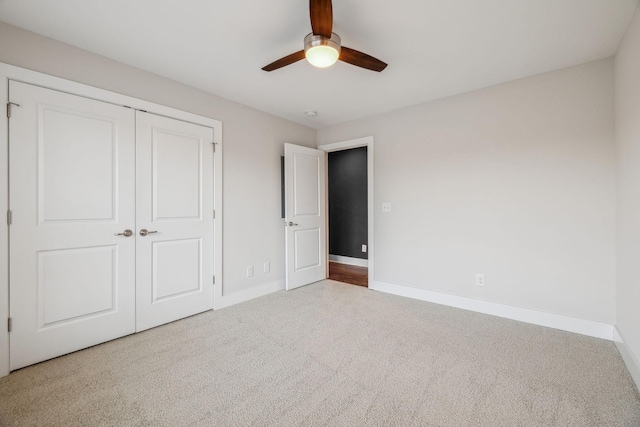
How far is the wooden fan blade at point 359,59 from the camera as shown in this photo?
1867 mm

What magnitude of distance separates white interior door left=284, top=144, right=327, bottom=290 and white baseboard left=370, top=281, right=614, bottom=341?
114 cm

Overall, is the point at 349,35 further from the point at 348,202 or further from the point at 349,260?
the point at 349,260

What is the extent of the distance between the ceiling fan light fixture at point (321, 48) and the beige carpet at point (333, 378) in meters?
2.13

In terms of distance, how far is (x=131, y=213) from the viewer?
244 cm

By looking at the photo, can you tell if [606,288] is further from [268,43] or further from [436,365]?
[268,43]

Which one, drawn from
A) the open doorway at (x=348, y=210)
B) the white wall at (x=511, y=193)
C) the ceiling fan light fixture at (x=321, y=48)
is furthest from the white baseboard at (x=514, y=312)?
the ceiling fan light fixture at (x=321, y=48)

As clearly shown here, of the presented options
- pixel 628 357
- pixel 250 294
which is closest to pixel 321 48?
pixel 250 294

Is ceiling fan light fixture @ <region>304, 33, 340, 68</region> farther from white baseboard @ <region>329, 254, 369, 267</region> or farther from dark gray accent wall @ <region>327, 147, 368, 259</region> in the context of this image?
white baseboard @ <region>329, 254, 369, 267</region>

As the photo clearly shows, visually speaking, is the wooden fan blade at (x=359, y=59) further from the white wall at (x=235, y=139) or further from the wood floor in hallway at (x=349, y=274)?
the wood floor in hallway at (x=349, y=274)

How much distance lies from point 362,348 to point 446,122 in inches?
104

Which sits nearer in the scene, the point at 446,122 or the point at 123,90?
the point at 123,90

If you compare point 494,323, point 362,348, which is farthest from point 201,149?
point 494,323

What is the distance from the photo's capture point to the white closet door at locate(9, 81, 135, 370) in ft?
6.34

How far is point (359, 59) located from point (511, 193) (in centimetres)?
206
